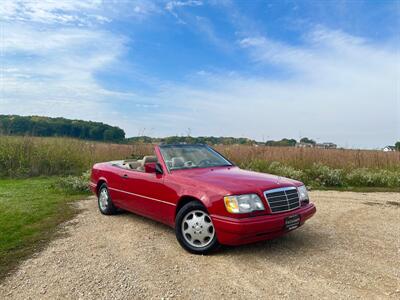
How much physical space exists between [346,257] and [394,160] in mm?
12207

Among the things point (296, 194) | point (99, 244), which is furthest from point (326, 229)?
point (99, 244)

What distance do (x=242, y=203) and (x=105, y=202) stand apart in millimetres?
4007

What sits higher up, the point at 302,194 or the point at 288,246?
the point at 302,194

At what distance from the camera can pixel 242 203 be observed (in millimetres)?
4051

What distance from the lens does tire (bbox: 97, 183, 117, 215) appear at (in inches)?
270

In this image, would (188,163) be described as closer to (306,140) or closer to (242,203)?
(242,203)

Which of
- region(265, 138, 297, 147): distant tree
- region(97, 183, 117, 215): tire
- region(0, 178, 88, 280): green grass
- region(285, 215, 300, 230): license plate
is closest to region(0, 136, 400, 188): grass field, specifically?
region(265, 138, 297, 147): distant tree

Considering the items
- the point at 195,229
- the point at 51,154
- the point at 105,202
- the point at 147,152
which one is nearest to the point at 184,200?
the point at 195,229

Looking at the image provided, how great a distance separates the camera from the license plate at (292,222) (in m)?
4.23

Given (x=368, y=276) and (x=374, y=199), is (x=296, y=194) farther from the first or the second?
(x=374, y=199)

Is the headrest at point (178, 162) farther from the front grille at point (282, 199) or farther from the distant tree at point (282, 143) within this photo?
the distant tree at point (282, 143)

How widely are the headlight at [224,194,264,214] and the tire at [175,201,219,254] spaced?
43 centimetres

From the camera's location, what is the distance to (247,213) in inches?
158

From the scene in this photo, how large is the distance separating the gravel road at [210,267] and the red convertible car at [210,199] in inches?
14.5
